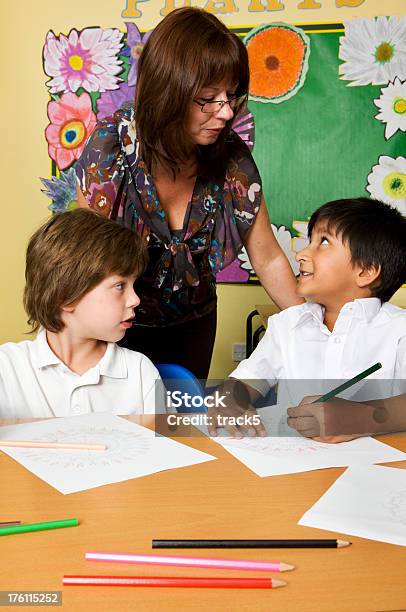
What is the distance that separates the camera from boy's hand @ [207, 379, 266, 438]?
1145 mm

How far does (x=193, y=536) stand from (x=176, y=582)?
11cm

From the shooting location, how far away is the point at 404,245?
1.64 metres

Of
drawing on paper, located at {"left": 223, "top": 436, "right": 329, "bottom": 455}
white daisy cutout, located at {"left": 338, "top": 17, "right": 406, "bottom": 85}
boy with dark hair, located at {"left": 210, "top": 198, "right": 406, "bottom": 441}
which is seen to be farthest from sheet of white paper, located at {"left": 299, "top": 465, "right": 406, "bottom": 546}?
white daisy cutout, located at {"left": 338, "top": 17, "right": 406, "bottom": 85}

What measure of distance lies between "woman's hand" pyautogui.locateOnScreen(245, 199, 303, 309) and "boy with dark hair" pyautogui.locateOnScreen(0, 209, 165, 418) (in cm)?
41

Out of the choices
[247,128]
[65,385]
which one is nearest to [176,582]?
[65,385]

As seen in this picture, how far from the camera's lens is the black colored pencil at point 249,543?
2.38ft

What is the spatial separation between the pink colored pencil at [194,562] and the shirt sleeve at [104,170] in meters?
1.10

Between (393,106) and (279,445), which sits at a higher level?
(393,106)

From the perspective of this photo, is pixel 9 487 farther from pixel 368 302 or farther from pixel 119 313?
pixel 368 302

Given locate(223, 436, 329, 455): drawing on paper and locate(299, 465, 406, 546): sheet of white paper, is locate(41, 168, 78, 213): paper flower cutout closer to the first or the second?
locate(223, 436, 329, 455): drawing on paper

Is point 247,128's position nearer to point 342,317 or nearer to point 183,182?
point 183,182

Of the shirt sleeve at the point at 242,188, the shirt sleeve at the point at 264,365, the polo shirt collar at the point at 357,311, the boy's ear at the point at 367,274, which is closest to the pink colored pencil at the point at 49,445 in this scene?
the shirt sleeve at the point at 264,365

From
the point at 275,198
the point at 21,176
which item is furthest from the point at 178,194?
the point at 21,176

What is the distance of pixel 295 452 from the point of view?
1.06 meters
